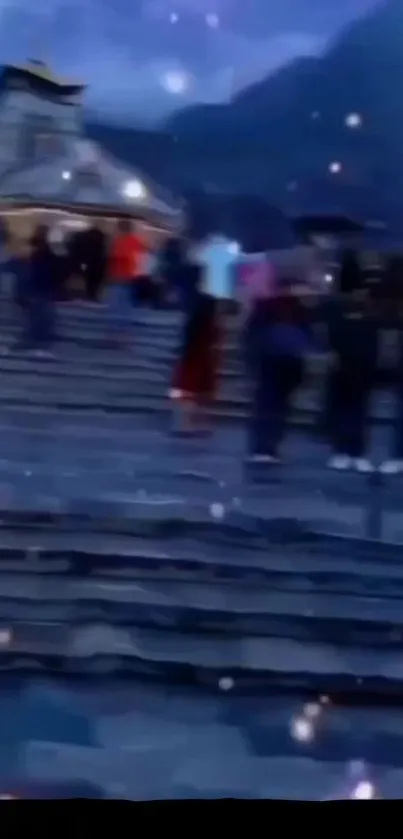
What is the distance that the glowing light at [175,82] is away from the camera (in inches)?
42.0

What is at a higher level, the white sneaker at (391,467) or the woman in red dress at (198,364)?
the woman in red dress at (198,364)

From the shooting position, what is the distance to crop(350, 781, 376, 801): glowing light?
3.63 ft

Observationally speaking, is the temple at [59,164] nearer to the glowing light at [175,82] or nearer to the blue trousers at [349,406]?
the glowing light at [175,82]

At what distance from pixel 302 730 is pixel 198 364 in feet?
1.28

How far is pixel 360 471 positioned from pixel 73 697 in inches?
14.7

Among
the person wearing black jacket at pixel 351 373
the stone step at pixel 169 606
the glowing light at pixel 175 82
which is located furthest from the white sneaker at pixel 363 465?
the glowing light at pixel 175 82

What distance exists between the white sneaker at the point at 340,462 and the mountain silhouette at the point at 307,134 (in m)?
0.25

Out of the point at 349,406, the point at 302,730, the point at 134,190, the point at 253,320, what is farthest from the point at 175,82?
the point at 302,730

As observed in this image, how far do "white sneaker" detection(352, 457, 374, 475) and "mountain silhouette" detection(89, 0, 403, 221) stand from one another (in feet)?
0.81

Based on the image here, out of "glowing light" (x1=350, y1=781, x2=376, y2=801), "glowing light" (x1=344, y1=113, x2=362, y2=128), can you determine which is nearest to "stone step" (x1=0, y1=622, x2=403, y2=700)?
"glowing light" (x1=350, y1=781, x2=376, y2=801)

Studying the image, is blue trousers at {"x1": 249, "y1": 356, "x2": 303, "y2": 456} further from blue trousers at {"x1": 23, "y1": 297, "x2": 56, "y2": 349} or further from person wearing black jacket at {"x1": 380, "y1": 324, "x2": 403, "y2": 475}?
blue trousers at {"x1": 23, "y1": 297, "x2": 56, "y2": 349}

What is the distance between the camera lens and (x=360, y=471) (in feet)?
3.59

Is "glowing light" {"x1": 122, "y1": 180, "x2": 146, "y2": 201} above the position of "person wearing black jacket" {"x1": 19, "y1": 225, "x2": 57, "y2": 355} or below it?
above
